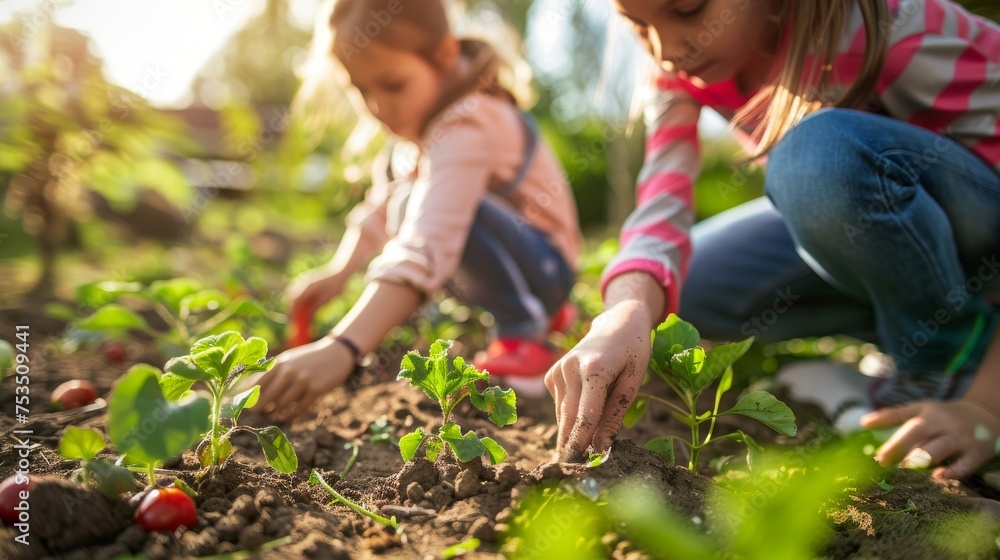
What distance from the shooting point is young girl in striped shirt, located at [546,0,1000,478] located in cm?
136

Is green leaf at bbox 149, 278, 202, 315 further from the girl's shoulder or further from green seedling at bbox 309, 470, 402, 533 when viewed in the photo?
green seedling at bbox 309, 470, 402, 533

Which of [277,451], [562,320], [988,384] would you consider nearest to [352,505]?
[277,451]

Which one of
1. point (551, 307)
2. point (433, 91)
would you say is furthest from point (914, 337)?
point (433, 91)

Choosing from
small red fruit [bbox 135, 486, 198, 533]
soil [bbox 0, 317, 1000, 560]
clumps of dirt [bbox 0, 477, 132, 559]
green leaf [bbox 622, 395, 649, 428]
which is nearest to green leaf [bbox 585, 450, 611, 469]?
soil [bbox 0, 317, 1000, 560]

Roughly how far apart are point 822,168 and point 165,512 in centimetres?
136

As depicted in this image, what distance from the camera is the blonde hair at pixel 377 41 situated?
193cm

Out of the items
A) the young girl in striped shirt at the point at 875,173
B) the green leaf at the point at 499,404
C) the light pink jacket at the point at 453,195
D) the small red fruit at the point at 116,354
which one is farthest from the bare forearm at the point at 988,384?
the small red fruit at the point at 116,354

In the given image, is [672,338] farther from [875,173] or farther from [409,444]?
[875,173]

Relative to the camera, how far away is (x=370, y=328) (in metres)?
1.60

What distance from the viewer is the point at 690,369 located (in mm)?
1140

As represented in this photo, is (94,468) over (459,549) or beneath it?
over

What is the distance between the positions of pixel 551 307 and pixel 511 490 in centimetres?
146

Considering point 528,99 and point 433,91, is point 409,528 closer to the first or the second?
A: point 433,91

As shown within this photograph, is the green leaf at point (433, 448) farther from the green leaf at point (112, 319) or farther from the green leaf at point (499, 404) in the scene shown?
the green leaf at point (112, 319)
